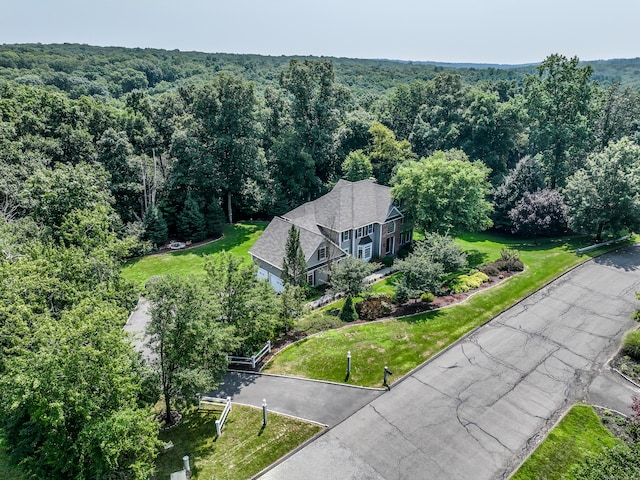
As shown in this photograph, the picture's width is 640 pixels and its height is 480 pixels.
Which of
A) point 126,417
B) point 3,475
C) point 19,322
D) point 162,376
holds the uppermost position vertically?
point 19,322

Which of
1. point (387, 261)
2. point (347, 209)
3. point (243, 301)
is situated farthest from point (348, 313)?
point (347, 209)

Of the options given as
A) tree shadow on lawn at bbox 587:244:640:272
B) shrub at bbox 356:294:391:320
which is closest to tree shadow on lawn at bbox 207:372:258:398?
shrub at bbox 356:294:391:320

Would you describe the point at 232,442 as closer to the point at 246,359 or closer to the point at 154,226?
the point at 246,359

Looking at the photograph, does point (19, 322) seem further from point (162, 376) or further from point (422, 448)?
point (422, 448)

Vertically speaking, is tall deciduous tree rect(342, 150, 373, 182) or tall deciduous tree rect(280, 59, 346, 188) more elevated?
tall deciduous tree rect(280, 59, 346, 188)

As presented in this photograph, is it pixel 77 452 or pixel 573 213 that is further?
pixel 573 213

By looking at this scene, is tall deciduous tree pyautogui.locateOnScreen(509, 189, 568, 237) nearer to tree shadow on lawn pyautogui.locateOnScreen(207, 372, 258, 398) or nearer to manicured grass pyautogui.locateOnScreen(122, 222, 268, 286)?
manicured grass pyautogui.locateOnScreen(122, 222, 268, 286)

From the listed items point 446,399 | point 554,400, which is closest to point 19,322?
point 446,399
